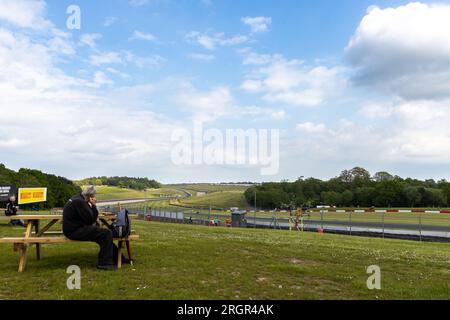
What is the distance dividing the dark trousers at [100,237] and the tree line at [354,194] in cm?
7285

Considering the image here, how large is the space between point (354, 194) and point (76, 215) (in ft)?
360

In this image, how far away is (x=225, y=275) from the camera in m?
7.15

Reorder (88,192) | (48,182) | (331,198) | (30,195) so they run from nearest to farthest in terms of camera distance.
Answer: (88,192), (30,195), (48,182), (331,198)

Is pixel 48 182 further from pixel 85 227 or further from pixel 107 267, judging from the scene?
pixel 107 267

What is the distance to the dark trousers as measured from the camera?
733 centimetres

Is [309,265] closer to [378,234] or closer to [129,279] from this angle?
[129,279]

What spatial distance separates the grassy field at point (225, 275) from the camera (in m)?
5.98

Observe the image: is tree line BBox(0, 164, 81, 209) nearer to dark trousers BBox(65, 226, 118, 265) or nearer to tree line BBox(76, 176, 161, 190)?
tree line BBox(76, 176, 161, 190)

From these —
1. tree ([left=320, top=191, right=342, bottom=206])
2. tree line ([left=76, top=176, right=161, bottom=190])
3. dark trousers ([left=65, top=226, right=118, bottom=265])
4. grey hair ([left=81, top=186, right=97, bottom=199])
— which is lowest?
tree ([left=320, top=191, right=342, bottom=206])

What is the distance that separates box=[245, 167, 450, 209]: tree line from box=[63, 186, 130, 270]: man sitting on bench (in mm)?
72885

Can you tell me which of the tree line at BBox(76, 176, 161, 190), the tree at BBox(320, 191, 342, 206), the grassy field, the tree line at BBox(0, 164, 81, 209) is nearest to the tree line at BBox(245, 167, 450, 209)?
the tree at BBox(320, 191, 342, 206)

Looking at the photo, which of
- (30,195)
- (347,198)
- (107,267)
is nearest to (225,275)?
(107,267)

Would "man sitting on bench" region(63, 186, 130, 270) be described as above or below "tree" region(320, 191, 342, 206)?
above
